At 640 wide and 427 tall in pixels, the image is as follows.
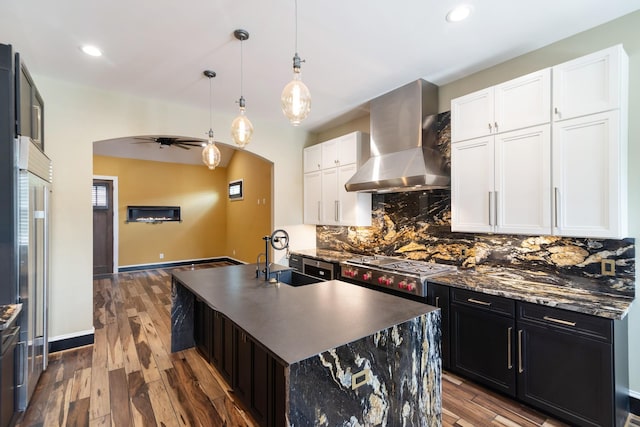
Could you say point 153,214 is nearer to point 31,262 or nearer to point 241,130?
point 31,262

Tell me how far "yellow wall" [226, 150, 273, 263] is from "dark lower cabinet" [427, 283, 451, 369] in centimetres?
405

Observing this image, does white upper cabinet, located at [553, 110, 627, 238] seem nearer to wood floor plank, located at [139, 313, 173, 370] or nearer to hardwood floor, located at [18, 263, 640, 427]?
hardwood floor, located at [18, 263, 640, 427]

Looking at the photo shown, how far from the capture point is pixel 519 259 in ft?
8.83

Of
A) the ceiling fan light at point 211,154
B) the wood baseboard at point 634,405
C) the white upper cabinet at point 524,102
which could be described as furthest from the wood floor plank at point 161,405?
the white upper cabinet at point 524,102

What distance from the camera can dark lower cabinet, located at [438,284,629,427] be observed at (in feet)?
6.04

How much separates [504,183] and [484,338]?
50.9 inches

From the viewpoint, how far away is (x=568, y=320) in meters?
1.96

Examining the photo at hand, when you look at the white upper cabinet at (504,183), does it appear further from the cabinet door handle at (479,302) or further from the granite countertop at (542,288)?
the cabinet door handle at (479,302)

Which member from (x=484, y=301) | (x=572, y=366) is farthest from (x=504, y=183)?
(x=572, y=366)

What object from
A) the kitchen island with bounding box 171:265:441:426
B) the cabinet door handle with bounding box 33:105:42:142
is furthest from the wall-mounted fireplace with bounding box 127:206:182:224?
the kitchen island with bounding box 171:265:441:426

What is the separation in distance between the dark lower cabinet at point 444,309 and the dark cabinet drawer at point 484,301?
77mm

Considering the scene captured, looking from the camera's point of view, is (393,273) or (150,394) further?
(393,273)

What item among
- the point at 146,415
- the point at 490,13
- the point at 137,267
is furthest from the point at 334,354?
the point at 137,267

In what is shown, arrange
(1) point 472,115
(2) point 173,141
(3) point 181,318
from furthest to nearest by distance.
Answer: (2) point 173,141 → (3) point 181,318 → (1) point 472,115
